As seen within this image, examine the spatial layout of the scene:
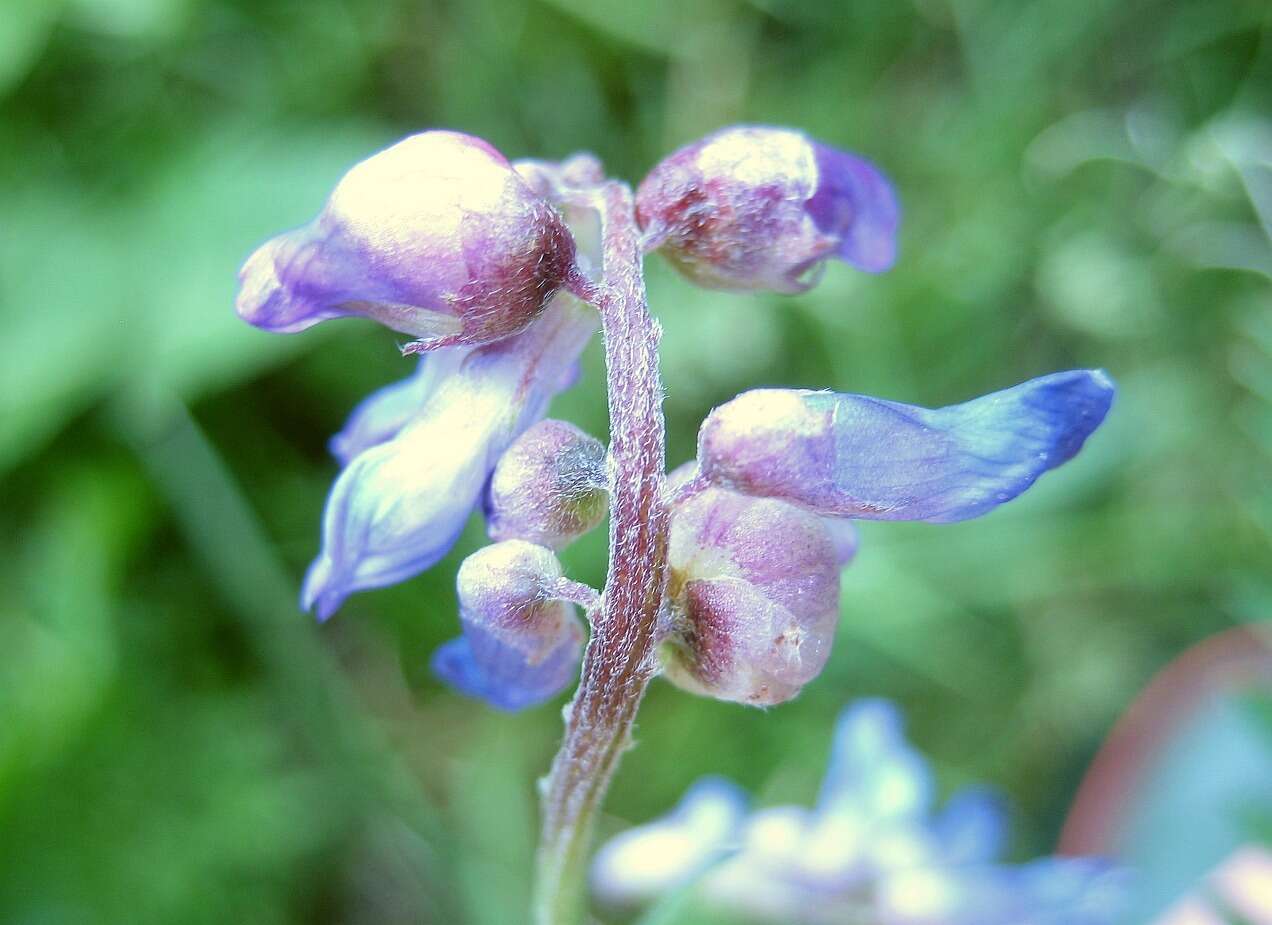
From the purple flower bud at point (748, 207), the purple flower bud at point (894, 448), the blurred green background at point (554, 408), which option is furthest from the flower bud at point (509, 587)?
the blurred green background at point (554, 408)

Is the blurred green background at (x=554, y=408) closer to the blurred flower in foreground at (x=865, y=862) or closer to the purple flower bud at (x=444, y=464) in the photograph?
the blurred flower in foreground at (x=865, y=862)

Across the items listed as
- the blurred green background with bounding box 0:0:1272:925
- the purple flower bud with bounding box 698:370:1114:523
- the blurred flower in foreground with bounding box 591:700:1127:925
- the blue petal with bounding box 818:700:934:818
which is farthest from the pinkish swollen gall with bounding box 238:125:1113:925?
the blurred green background with bounding box 0:0:1272:925

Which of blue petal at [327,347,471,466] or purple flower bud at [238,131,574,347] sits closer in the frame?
purple flower bud at [238,131,574,347]

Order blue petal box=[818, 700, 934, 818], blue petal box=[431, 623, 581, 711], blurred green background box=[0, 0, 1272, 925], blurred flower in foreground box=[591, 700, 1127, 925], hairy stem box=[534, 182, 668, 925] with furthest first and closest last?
1. blurred green background box=[0, 0, 1272, 925]
2. blue petal box=[818, 700, 934, 818]
3. blurred flower in foreground box=[591, 700, 1127, 925]
4. blue petal box=[431, 623, 581, 711]
5. hairy stem box=[534, 182, 668, 925]

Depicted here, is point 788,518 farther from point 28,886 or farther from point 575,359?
point 28,886

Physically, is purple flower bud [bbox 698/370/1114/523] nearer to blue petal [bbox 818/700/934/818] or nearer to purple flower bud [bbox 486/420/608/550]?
purple flower bud [bbox 486/420/608/550]

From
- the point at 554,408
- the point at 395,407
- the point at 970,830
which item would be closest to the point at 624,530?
the point at 395,407

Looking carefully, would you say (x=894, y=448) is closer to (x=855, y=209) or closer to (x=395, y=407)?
(x=855, y=209)
